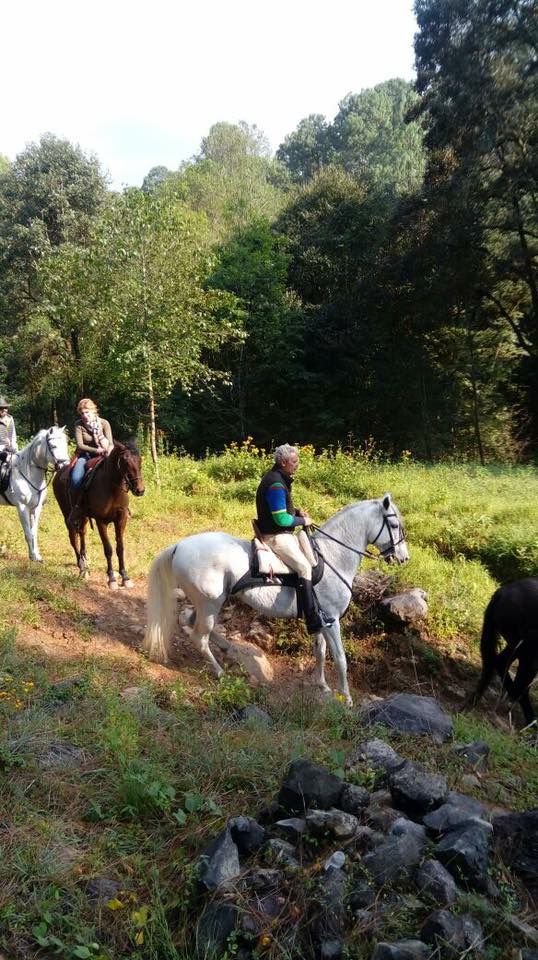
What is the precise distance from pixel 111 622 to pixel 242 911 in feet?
16.9

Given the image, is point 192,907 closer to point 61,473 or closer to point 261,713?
point 261,713

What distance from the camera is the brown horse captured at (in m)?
8.03

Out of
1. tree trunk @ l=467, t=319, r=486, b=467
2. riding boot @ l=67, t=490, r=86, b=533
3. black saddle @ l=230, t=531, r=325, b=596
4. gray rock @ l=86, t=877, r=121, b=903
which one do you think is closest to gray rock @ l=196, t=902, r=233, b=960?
gray rock @ l=86, t=877, r=121, b=903

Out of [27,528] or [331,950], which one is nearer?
[331,950]

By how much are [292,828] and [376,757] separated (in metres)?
0.99

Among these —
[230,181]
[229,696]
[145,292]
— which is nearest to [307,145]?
[230,181]

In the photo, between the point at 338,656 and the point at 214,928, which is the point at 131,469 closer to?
the point at 338,656

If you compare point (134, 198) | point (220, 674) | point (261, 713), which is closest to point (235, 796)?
point (261, 713)

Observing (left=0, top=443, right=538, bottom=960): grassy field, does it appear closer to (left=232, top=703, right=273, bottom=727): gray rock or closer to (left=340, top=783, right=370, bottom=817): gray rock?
(left=232, top=703, right=273, bottom=727): gray rock

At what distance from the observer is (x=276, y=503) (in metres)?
6.29

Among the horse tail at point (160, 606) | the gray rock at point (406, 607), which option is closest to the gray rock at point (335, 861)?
the horse tail at point (160, 606)

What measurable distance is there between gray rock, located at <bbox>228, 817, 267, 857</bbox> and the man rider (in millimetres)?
3237

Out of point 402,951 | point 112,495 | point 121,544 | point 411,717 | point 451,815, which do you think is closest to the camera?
point 402,951

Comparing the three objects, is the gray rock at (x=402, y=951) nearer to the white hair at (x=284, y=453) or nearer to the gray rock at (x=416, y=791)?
the gray rock at (x=416, y=791)
